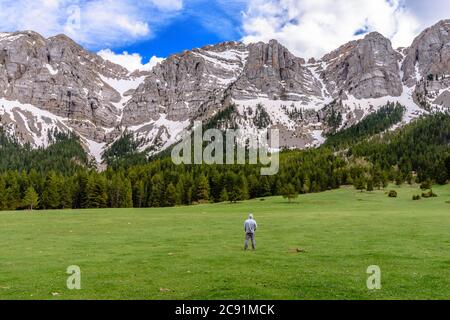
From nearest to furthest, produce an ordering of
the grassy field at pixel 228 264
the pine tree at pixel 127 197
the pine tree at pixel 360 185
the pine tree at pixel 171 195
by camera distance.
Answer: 1. the grassy field at pixel 228 264
2. the pine tree at pixel 360 185
3. the pine tree at pixel 127 197
4. the pine tree at pixel 171 195

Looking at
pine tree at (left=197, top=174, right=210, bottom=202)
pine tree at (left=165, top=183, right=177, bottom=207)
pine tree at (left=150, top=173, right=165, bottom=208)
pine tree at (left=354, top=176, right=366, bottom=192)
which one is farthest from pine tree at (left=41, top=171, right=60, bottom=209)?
pine tree at (left=354, top=176, right=366, bottom=192)

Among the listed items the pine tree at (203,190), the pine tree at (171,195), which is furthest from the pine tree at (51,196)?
the pine tree at (203,190)

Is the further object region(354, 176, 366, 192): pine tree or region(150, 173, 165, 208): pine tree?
region(150, 173, 165, 208): pine tree

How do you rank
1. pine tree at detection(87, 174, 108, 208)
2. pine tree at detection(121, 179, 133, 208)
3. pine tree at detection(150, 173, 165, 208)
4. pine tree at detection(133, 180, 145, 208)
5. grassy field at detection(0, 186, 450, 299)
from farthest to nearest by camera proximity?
pine tree at detection(133, 180, 145, 208) < pine tree at detection(150, 173, 165, 208) < pine tree at detection(121, 179, 133, 208) < pine tree at detection(87, 174, 108, 208) < grassy field at detection(0, 186, 450, 299)

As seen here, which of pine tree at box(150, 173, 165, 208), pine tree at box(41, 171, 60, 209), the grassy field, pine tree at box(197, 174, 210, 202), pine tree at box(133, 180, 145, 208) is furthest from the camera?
pine tree at box(133, 180, 145, 208)

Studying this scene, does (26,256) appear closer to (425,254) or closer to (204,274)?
(204,274)

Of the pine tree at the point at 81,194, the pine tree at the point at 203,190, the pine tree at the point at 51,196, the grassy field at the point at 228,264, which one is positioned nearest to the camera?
the grassy field at the point at 228,264

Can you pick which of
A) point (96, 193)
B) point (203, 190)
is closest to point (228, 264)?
point (96, 193)

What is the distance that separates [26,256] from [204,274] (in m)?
17.0

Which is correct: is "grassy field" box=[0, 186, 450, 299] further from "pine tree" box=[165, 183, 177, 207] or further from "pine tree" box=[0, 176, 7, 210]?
"pine tree" box=[165, 183, 177, 207]

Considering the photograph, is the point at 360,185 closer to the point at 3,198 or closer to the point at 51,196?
the point at 51,196

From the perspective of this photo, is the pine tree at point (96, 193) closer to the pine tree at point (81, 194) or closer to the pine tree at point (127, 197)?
the pine tree at point (81, 194)
